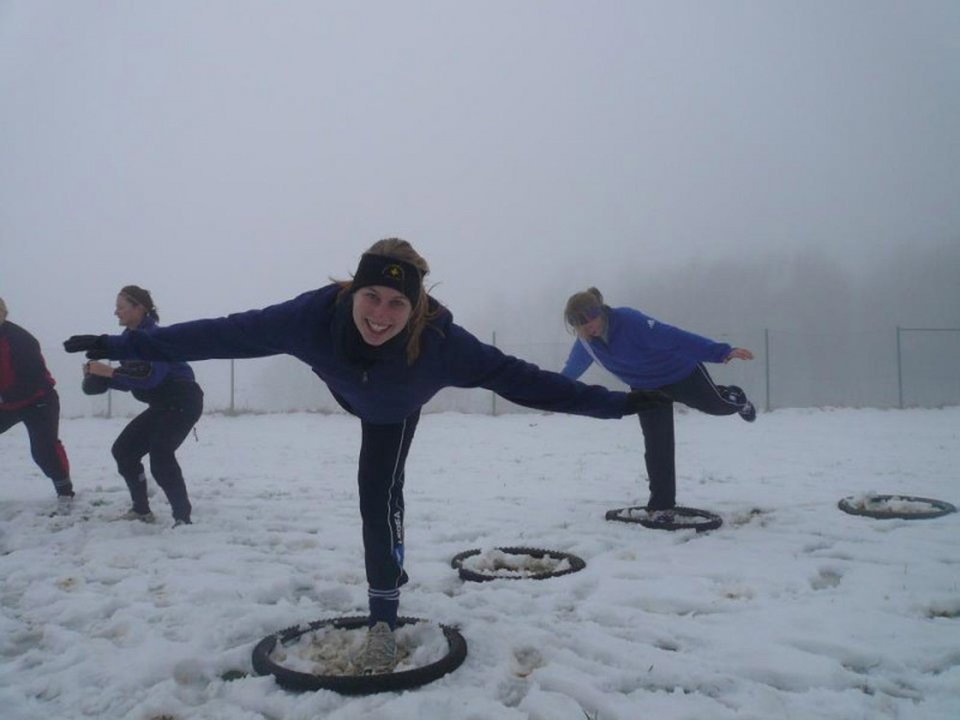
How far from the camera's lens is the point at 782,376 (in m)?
25.4

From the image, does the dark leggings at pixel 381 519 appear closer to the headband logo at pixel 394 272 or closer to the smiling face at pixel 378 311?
the smiling face at pixel 378 311

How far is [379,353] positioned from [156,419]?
368cm

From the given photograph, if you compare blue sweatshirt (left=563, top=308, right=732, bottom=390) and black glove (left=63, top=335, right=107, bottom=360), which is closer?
black glove (left=63, top=335, right=107, bottom=360)

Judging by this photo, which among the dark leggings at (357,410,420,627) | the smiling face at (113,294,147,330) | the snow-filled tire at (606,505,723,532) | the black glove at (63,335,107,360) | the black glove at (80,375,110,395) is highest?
the smiling face at (113,294,147,330)

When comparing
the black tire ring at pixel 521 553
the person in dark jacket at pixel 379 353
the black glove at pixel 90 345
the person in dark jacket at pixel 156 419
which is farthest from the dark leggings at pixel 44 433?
the black tire ring at pixel 521 553

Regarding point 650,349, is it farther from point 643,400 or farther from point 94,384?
point 94,384

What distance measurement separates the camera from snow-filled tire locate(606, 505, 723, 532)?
5.66 meters

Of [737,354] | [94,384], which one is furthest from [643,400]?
[94,384]

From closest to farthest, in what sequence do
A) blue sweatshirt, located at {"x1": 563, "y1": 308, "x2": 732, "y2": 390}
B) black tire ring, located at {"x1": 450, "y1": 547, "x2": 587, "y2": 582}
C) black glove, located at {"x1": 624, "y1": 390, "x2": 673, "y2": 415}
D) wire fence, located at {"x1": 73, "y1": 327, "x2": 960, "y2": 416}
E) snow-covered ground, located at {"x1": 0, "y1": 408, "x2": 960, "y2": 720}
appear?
snow-covered ground, located at {"x1": 0, "y1": 408, "x2": 960, "y2": 720} < black glove, located at {"x1": 624, "y1": 390, "x2": 673, "y2": 415} < black tire ring, located at {"x1": 450, "y1": 547, "x2": 587, "y2": 582} < blue sweatshirt, located at {"x1": 563, "y1": 308, "x2": 732, "y2": 390} < wire fence, located at {"x1": 73, "y1": 327, "x2": 960, "y2": 416}

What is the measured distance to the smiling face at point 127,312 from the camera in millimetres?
5930

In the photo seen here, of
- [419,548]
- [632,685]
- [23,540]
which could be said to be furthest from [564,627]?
[23,540]

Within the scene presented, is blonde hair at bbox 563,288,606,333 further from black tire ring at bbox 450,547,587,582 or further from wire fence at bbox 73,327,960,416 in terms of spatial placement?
wire fence at bbox 73,327,960,416

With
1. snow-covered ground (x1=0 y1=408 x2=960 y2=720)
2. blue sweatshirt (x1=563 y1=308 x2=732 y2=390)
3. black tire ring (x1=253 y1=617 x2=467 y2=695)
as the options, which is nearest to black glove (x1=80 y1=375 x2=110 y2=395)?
snow-covered ground (x1=0 y1=408 x2=960 y2=720)

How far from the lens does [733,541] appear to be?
532cm
